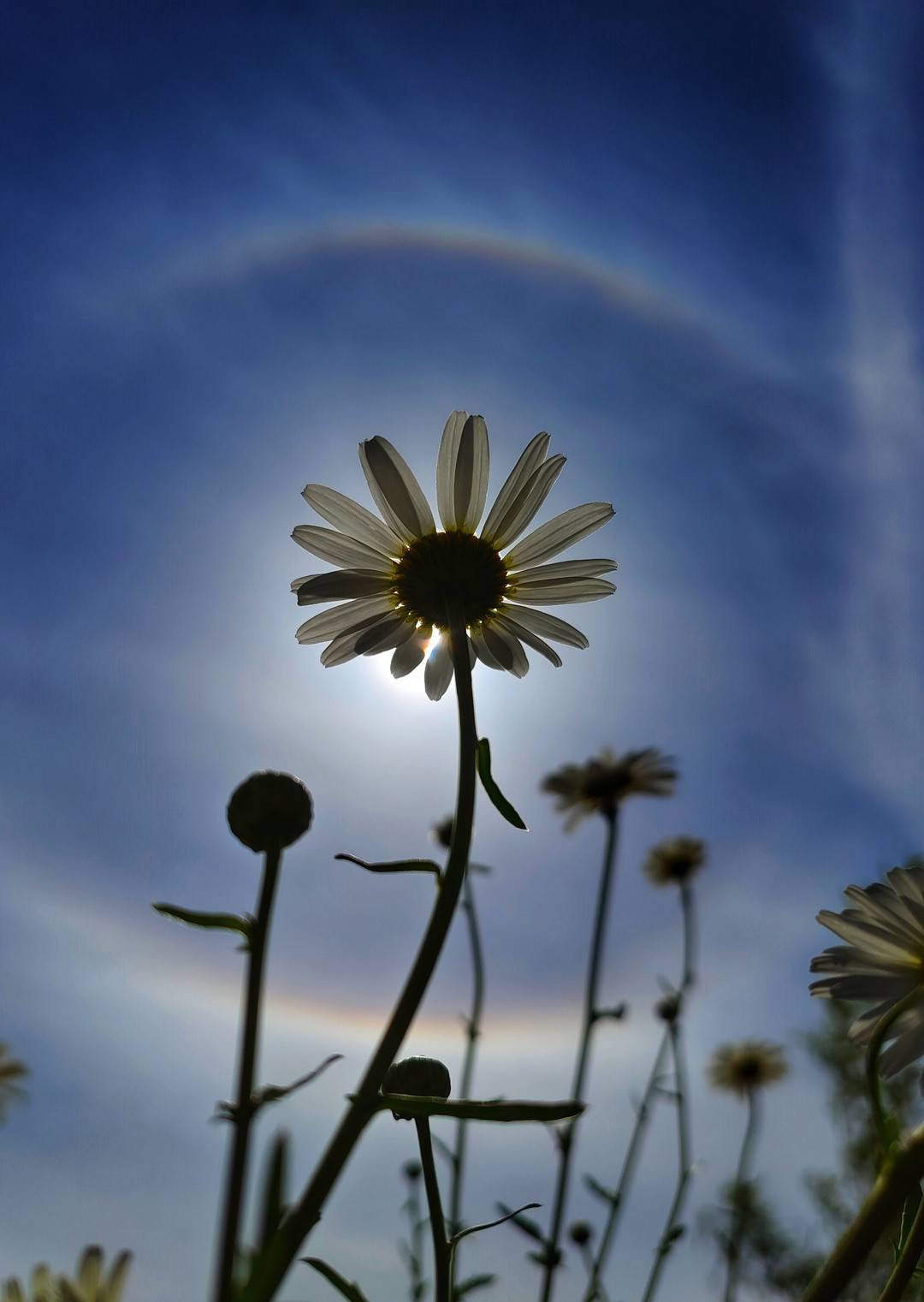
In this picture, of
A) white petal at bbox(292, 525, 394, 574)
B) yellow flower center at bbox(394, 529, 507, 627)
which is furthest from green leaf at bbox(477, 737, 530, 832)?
white petal at bbox(292, 525, 394, 574)

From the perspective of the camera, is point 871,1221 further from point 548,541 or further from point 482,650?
point 548,541

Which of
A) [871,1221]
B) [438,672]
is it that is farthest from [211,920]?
[438,672]

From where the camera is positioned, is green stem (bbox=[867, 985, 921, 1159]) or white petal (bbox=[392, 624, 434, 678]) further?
white petal (bbox=[392, 624, 434, 678])

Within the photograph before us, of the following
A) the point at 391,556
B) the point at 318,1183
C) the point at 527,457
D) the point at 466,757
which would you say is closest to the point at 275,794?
the point at 466,757

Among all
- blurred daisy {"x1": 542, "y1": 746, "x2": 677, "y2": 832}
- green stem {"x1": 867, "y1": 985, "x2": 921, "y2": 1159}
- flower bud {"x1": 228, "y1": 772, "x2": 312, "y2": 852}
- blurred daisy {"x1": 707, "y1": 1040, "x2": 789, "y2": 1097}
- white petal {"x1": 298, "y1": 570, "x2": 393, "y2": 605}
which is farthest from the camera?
blurred daisy {"x1": 707, "y1": 1040, "x2": 789, "y2": 1097}

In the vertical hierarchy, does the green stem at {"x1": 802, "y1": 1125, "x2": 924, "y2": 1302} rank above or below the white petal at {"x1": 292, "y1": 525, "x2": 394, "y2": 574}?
below

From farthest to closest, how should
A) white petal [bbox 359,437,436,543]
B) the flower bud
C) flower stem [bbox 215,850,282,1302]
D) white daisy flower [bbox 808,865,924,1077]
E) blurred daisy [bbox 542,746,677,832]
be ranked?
blurred daisy [bbox 542,746,677,832] → white petal [bbox 359,437,436,543] → white daisy flower [bbox 808,865,924,1077] → the flower bud → flower stem [bbox 215,850,282,1302]

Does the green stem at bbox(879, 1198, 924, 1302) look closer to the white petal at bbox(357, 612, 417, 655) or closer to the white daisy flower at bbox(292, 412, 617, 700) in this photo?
the white daisy flower at bbox(292, 412, 617, 700)
